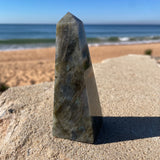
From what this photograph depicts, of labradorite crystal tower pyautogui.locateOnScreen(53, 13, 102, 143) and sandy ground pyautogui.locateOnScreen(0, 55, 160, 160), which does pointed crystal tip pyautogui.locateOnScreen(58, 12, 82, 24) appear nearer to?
labradorite crystal tower pyautogui.locateOnScreen(53, 13, 102, 143)

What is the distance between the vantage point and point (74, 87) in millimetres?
2238

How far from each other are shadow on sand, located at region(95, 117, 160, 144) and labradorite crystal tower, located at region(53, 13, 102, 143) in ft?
0.67

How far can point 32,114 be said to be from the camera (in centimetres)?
309

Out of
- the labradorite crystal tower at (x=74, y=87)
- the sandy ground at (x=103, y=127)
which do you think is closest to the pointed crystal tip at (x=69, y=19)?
the labradorite crystal tower at (x=74, y=87)

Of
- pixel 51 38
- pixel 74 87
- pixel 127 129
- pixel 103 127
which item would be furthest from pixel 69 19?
pixel 51 38

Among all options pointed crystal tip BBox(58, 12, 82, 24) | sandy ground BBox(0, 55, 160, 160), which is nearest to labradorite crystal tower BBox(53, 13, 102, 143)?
pointed crystal tip BBox(58, 12, 82, 24)

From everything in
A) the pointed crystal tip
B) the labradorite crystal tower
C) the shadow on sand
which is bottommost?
the shadow on sand

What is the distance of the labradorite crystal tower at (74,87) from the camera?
6.90 feet

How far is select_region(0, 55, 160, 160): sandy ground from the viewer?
2312mm

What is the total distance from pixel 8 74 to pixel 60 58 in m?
5.75

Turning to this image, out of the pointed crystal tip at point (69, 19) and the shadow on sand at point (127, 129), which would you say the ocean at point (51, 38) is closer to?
the shadow on sand at point (127, 129)

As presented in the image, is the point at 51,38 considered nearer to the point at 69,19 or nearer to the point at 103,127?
the point at 103,127

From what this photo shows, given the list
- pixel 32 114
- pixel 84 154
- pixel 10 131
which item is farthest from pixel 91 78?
pixel 10 131

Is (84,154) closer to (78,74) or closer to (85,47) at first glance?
(78,74)
